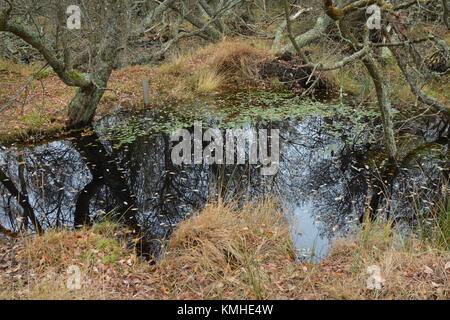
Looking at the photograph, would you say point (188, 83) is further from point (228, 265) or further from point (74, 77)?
point (228, 265)

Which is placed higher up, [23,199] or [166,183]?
[166,183]

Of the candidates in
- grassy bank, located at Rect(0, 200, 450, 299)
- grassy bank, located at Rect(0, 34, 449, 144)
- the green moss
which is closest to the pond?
grassy bank, located at Rect(0, 200, 450, 299)

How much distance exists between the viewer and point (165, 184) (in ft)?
19.3

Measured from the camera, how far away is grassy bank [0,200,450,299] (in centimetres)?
317

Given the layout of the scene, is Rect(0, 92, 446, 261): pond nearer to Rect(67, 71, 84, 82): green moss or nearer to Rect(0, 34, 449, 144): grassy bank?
Rect(67, 71, 84, 82): green moss

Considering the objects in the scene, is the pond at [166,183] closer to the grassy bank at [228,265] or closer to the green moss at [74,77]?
the grassy bank at [228,265]

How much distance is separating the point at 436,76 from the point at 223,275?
557cm

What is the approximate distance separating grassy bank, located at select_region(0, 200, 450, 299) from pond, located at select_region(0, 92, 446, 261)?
0.44 meters

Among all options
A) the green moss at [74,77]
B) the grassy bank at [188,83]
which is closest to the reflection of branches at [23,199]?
the green moss at [74,77]

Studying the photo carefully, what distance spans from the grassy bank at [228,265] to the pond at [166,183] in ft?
1.43

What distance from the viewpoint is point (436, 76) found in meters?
6.74

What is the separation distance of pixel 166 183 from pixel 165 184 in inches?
1.3

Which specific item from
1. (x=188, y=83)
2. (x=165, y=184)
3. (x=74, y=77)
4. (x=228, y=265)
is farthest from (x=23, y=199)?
(x=188, y=83)

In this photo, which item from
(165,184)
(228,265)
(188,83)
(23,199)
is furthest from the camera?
(188,83)
